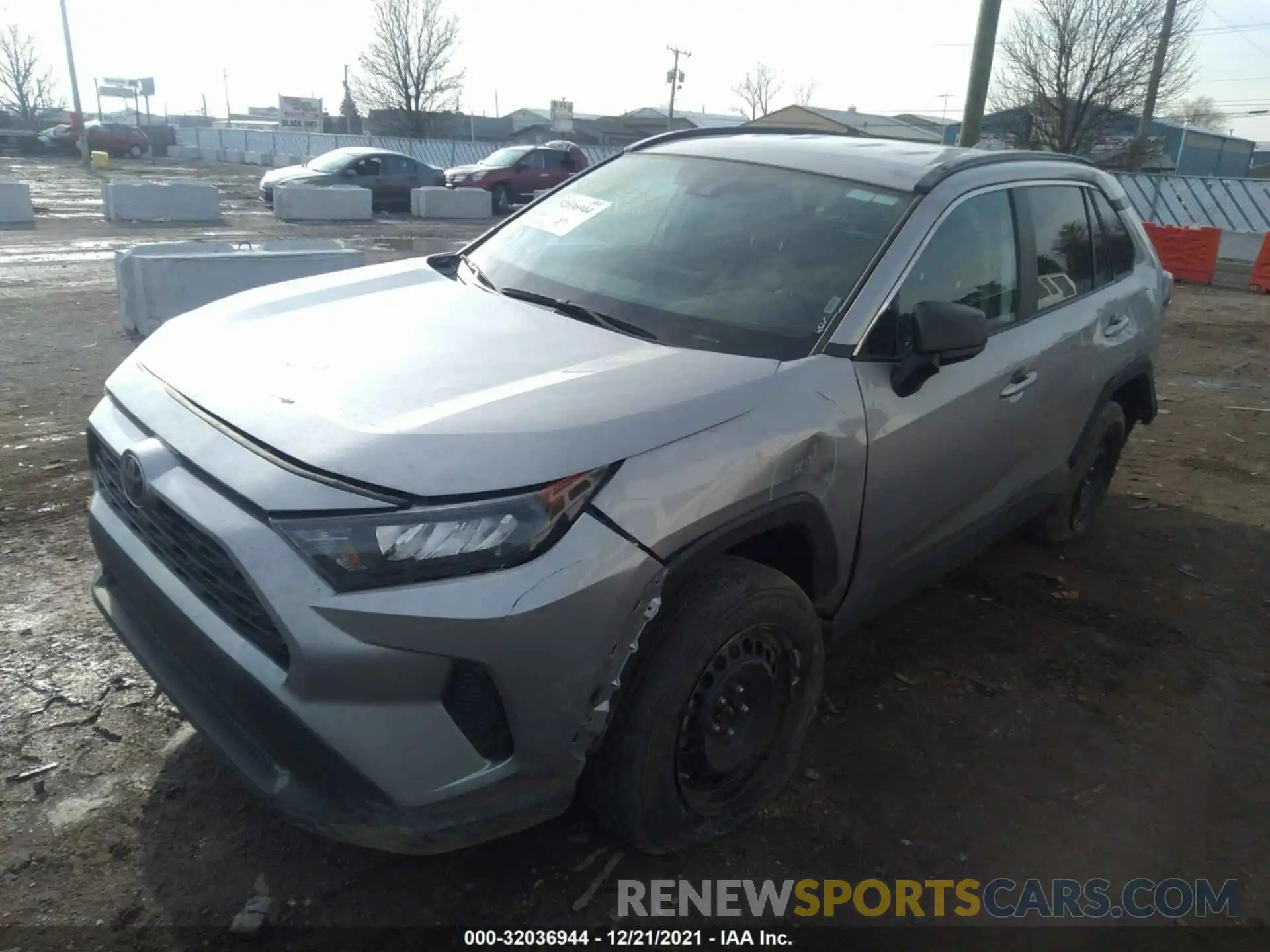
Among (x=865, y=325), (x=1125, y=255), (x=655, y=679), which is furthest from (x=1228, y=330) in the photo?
Answer: (x=655, y=679)

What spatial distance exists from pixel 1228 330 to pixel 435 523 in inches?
494

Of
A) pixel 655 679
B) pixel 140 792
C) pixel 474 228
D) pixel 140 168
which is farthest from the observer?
pixel 140 168

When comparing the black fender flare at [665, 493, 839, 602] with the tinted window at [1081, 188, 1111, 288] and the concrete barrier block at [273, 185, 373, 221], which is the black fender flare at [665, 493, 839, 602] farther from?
the concrete barrier block at [273, 185, 373, 221]

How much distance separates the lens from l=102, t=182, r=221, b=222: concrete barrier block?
56.3ft

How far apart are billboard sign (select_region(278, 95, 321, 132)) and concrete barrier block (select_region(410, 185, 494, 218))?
45.7 m

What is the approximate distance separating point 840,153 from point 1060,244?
1135 mm

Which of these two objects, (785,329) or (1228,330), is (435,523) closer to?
(785,329)

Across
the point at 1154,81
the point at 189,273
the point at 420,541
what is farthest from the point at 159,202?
the point at 1154,81

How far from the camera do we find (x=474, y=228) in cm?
1895

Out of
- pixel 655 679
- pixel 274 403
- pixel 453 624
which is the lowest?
pixel 655 679

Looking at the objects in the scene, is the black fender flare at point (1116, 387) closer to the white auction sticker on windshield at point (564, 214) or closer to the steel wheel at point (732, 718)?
the steel wheel at point (732, 718)

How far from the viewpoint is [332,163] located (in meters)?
20.8

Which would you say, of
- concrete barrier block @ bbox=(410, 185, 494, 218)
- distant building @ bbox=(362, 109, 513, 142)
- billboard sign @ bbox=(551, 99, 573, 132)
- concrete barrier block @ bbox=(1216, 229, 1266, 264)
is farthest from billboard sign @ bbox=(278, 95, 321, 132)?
concrete barrier block @ bbox=(1216, 229, 1266, 264)

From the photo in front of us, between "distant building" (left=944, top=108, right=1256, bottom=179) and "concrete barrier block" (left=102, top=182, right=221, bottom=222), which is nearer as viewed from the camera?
"concrete barrier block" (left=102, top=182, right=221, bottom=222)
